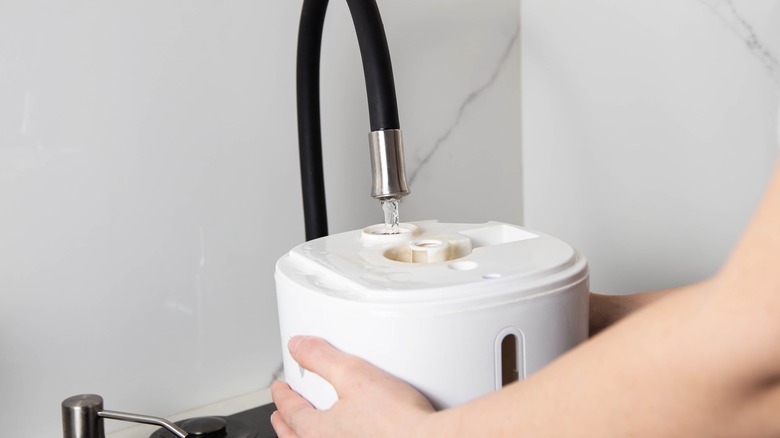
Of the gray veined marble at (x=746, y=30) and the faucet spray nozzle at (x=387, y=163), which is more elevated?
the gray veined marble at (x=746, y=30)

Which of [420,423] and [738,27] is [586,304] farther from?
[738,27]

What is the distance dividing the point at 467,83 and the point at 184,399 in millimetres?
516

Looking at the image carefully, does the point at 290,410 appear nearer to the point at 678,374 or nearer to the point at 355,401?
the point at 355,401

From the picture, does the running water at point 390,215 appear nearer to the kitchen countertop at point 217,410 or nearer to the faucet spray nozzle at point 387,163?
the faucet spray nozzle at point 387,163

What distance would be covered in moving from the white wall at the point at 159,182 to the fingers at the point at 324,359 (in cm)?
33

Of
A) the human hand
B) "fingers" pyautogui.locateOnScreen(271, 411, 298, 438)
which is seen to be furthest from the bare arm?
"fingers" pyautogui.locateOnScreen(271, 411, 298, 438)

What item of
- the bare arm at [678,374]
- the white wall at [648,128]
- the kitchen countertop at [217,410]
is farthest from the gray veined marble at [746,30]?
the kitchen countertop at [217,410]

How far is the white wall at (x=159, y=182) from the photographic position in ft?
2.39

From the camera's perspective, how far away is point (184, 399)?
837mm

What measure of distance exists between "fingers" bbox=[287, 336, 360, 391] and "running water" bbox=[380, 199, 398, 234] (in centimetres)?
15

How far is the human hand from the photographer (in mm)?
463

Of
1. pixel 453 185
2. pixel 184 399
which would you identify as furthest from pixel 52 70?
pixel 453 185

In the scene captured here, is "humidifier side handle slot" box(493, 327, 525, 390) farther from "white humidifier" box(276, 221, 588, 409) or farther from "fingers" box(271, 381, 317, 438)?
"fingers" box(271, 381, 317, 438)

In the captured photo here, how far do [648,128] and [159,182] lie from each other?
542 mm
